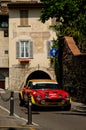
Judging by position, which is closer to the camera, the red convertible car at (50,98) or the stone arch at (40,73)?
the red convertible car at (50,98)

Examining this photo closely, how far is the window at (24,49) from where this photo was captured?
50719 mm

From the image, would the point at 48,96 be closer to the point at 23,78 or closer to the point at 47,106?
the point at 47,106

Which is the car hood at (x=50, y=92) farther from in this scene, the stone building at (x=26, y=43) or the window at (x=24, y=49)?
the window at (x=24, y=49)

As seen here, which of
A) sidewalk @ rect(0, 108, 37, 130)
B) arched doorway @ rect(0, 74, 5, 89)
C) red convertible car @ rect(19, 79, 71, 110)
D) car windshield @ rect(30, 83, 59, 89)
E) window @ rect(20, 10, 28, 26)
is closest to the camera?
sidewalk @ rect(0, 108, 37, 130)

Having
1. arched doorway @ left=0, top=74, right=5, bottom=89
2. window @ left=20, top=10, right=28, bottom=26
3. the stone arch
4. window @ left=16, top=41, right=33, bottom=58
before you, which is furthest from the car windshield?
arched doorway @ left=0, top=74, right=5, bottom=89

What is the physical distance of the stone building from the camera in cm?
5078

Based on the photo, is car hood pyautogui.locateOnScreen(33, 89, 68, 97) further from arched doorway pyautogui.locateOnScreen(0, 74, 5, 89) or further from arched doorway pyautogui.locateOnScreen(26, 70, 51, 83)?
arched doorway pyautogui.locateOnScreen(0, 74, 5, 89)

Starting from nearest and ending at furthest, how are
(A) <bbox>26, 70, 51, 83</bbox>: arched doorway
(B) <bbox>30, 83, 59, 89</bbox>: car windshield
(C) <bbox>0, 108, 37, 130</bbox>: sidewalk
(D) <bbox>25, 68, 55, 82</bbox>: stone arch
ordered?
(C) <bbox>0, 108, 37, 130</bbox>: sidewalk → (B) <bbox>30, 83, 59, 89</bbox>: car windshield → (D) <bbox>25, 68, 55, 82</bbox>: stone arch → (A) <bbox>26, 70, 51, 83</bbox>: arched doorway

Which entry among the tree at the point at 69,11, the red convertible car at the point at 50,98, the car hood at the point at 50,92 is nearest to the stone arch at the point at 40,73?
the tree at the point at 69,11

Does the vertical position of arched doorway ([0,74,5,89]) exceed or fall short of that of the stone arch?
it falls short

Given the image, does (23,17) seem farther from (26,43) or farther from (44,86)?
(44,86)

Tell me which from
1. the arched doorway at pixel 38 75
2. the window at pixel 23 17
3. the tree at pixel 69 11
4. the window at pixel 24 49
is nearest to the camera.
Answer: the tree at pixel 69 11

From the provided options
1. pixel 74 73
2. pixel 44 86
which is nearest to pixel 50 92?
pixel 44 86

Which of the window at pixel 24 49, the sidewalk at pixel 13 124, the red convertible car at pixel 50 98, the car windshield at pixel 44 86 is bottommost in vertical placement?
the sidewalk at pixel 13 124
